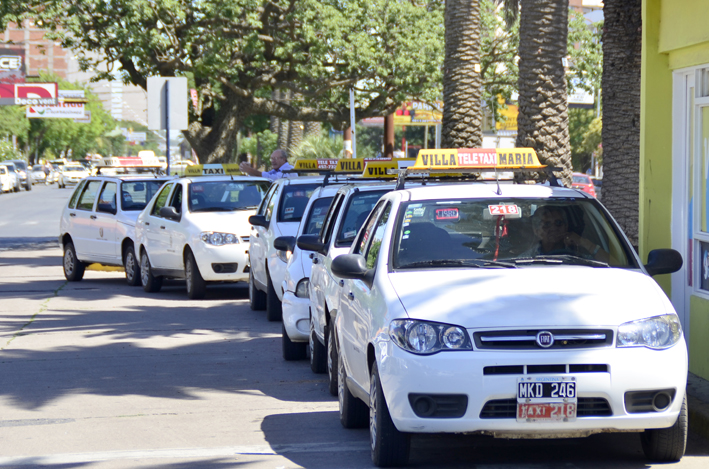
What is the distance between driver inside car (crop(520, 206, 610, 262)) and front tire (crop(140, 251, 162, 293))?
388 inches

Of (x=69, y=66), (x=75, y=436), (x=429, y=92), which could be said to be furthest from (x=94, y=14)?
(x=69, y=66)

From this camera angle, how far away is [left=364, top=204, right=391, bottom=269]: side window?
6.12 m

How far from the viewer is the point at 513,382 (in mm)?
4902

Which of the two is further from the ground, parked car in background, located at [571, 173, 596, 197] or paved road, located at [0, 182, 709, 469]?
parked car in background, located at [571, 173, 596, 197]

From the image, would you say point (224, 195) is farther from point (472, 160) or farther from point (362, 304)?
point (362, 304)

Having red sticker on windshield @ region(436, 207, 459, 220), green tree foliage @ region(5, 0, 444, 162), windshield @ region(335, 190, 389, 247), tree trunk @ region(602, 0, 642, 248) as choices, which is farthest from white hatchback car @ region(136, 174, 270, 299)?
red sticker on windshield @ region(436, 207, 459, 220)

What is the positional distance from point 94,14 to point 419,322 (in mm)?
18532


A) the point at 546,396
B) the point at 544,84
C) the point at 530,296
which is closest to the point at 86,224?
the point at 544,84

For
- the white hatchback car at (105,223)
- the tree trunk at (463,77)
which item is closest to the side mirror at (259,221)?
the tree trunk at (463,77)

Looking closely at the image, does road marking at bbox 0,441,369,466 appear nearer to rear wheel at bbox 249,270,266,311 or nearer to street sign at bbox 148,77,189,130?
rear wheel at bbox 249,270,266,311

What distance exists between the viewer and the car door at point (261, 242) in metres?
11.9

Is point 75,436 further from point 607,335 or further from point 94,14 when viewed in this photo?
point 94,14

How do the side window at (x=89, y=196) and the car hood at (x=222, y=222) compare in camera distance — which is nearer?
the car hood at (x=222, y=222)

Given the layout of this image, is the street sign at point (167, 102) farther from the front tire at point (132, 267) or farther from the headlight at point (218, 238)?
the headlight at point (218, 238)
